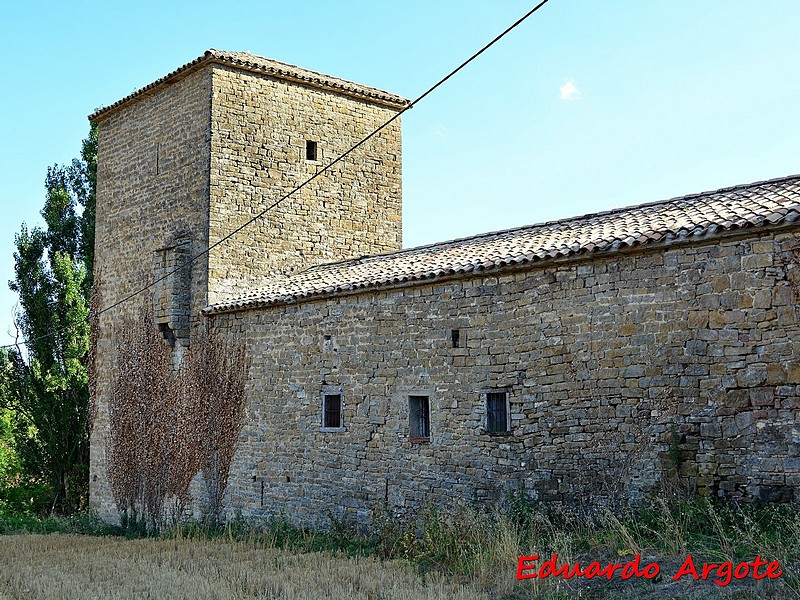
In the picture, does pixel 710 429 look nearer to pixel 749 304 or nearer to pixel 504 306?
pixel 749 304

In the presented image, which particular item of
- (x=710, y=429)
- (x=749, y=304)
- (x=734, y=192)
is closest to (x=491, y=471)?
(x=710, y=429)

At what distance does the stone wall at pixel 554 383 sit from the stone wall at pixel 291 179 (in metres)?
2.78

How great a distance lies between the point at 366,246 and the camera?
1647 cm

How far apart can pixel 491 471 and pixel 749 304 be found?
140 inches

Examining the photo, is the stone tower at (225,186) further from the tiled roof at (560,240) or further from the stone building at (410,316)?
the tiled roof at (560,240)

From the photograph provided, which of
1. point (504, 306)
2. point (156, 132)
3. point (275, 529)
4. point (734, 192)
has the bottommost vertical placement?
point (275, 529)

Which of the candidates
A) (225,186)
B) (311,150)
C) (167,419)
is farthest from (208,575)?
(311,150)

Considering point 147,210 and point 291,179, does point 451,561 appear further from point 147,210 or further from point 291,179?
point 147,210

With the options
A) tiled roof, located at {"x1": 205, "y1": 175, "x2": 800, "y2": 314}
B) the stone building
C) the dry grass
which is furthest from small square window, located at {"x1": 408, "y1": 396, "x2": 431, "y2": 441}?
the dry grass

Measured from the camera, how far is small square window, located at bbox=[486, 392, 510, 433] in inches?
381

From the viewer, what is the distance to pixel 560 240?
10.1 metres

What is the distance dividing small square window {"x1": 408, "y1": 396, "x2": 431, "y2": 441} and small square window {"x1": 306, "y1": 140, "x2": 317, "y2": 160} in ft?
23.0

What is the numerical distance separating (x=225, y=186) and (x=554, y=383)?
8.06m

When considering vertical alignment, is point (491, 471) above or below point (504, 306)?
below
